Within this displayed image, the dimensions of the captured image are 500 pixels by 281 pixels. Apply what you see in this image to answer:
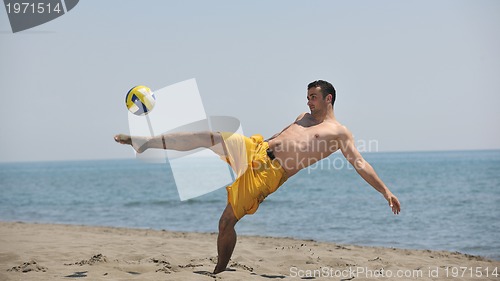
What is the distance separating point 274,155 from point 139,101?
1.70 meters

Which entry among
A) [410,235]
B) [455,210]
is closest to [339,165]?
[455,210]

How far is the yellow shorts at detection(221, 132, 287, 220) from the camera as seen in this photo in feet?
20.8

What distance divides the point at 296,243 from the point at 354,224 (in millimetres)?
5594

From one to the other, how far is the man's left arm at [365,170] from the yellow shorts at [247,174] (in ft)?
2.54

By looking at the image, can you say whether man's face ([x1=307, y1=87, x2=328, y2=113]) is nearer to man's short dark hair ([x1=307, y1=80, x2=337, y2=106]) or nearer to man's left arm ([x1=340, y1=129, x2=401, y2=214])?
man's short dark hair ([x1=307, y1=80, x2=337, y2=106])

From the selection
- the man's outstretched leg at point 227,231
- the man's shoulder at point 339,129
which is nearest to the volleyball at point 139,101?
the man's outstretched leg at point 227,231

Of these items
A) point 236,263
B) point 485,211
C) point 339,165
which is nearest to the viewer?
point 236,263

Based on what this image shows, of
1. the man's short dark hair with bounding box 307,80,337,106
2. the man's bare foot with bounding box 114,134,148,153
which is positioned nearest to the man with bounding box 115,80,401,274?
the man's short dark hair with bounding box 307,80,337,106

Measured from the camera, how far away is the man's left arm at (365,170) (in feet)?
20.2

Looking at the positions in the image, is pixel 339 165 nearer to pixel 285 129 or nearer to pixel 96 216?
pixel 96 216

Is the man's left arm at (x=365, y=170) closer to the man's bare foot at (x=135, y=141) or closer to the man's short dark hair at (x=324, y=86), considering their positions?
the man's short dark hair at (x=324, y=86)

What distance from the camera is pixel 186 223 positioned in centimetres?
1728

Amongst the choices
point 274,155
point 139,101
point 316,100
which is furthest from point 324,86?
point 139,101

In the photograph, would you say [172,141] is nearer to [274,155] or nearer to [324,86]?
[274,155]
